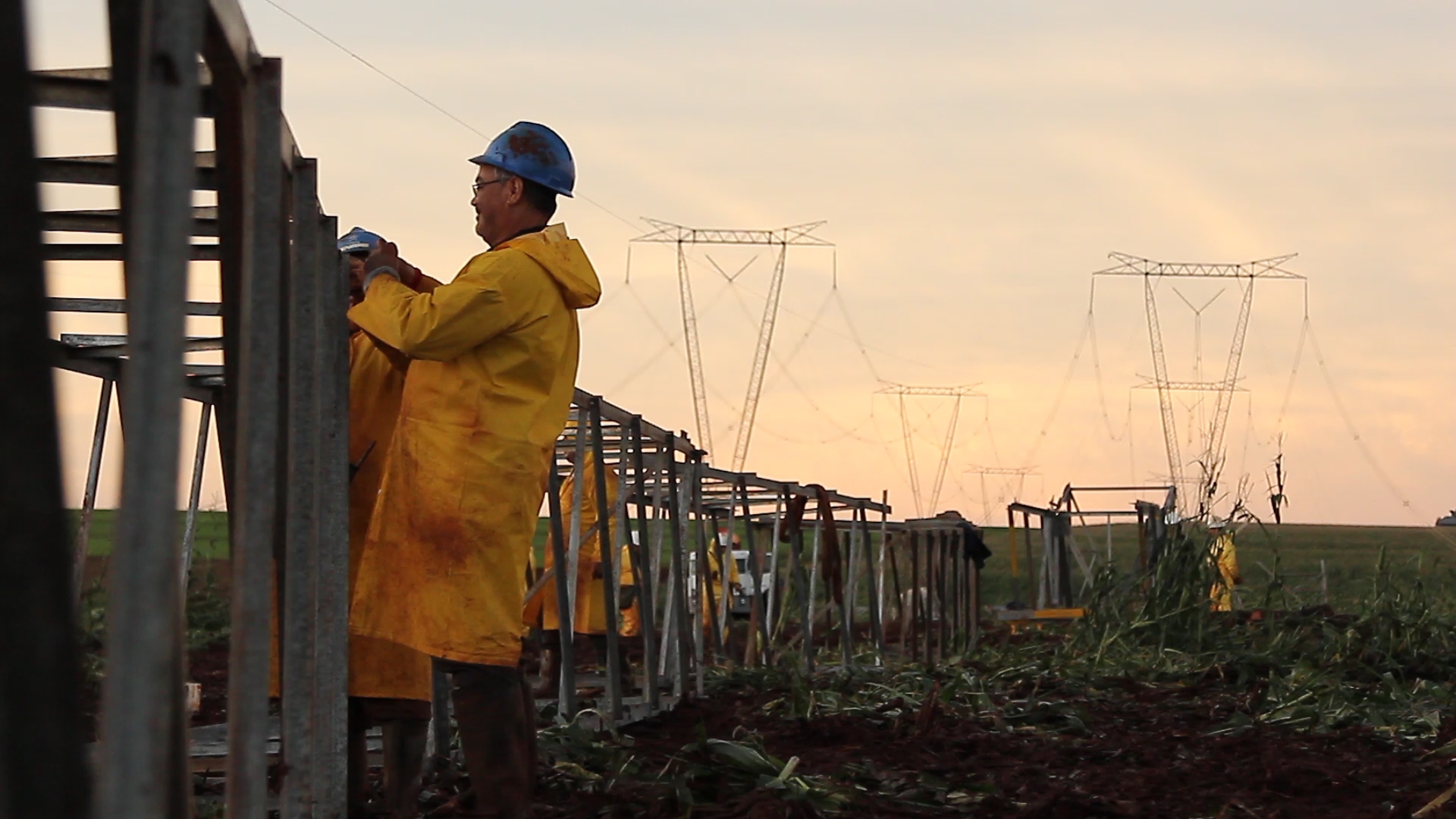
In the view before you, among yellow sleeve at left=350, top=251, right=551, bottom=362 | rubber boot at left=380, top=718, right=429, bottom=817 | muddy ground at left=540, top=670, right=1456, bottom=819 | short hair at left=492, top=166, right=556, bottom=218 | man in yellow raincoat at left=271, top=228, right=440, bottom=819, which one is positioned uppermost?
short hair at left=492, top=166, right=556, bottom=218

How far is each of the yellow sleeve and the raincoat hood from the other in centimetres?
7

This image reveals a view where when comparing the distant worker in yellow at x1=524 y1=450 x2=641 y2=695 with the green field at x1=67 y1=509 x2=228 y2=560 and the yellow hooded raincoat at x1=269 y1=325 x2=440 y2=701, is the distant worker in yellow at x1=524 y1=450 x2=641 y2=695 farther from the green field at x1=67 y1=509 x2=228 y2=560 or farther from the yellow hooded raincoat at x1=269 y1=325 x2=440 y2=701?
the yellow hooded raincoat at x1=269 y1=325 x2=440 y2=701

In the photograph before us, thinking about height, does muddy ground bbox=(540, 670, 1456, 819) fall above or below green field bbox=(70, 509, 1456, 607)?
below

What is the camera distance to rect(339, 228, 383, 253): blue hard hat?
221 inches

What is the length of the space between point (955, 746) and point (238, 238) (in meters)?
5.96

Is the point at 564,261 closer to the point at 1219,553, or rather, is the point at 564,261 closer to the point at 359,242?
the point at 359,242

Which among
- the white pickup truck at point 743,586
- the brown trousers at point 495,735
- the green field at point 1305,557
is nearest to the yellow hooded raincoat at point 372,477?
the brown trousers at point 495,735

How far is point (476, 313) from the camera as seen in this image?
199 inches

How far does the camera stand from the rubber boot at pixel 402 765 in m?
5.62

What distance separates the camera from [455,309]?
5.02 metres

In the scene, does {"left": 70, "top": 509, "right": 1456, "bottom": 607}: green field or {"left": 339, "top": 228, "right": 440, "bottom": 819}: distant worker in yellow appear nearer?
{"left": 339, "top": 228, "right": 440, "bottom": 819}: distant worker in yellow

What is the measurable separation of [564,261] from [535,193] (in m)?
0.24

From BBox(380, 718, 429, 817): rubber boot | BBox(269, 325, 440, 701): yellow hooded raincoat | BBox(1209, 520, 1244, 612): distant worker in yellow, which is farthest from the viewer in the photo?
BBox(1209, 520, 1244, 612): distant worker in yellow

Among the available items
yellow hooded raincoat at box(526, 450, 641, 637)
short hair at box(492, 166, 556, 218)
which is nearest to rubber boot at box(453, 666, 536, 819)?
short hair at box(492, 166, 556, 218)
